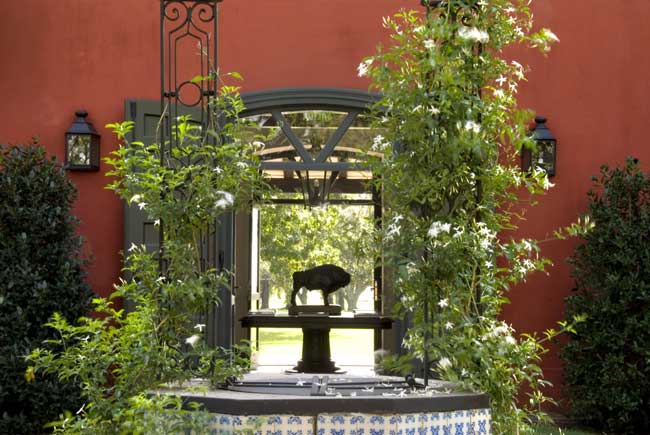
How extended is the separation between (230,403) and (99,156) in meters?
4.17

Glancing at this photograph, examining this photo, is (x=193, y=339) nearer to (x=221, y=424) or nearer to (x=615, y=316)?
(x=221, y=424)

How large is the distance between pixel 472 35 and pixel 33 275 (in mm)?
3826

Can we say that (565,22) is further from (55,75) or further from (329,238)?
(329,238)

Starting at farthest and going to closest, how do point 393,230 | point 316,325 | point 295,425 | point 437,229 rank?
point 316,325
point 393,230
point 437,229
point 295,425

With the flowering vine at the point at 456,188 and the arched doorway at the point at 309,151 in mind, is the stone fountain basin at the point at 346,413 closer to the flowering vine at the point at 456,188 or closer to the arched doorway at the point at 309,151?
the flowering vine at the point at 456,188

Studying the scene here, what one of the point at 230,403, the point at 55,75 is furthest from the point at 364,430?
the point at 55,75

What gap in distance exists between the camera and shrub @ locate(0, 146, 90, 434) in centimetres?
610

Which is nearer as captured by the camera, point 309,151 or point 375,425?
point 375,425

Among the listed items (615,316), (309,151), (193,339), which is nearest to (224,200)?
(193,339)

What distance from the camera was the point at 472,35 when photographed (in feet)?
11.6

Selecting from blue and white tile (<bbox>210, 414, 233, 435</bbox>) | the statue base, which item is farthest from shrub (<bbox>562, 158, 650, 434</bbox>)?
blue and white tile (<bbox>210, 414, 233, 435</bbox>)

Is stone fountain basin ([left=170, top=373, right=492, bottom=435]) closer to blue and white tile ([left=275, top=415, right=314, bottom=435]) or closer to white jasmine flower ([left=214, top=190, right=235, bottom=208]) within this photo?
blue and white tile ([left=275, top=415, right=314, bottom=435])

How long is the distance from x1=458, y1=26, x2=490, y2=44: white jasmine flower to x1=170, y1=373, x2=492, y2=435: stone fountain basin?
132 cm

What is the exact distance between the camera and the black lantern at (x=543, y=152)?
23.1 ft
